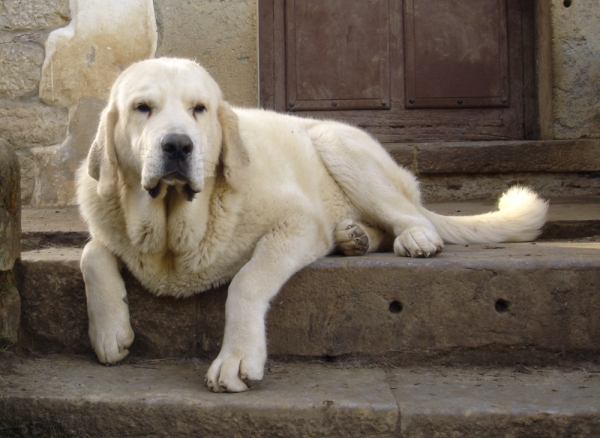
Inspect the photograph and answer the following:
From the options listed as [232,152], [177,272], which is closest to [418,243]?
[232,152]

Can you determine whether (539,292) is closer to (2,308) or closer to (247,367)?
(247,367)

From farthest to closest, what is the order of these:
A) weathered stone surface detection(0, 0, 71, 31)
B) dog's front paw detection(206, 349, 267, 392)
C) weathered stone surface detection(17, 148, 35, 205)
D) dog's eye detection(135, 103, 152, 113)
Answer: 1. weathered stone surface detection(17, 148, 35, 205)
2. weathered stone surface detection(0, 0, 71, 31)
3. dog's eye detection(135, 103, 152, 113)
4. dog's front paw detection(206, 349, 267, 392)

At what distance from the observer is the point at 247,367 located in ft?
7.68

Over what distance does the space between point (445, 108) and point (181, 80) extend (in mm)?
2987

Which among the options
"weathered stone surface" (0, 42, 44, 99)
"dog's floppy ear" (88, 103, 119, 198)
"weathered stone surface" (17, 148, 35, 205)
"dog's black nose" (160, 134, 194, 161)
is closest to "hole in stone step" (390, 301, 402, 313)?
"dog's black nose" (160, 134, 194, 161)

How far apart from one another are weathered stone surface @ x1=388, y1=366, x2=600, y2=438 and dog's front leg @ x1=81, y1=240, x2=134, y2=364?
1.06m

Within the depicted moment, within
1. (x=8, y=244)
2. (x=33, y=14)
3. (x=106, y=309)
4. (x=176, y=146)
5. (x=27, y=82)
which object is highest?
(x=33, y=14)

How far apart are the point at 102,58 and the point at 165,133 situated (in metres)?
2.38

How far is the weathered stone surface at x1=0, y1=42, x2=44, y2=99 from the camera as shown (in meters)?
4.58

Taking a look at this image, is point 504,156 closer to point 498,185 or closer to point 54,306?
point 498,185

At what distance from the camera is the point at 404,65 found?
17.1ft

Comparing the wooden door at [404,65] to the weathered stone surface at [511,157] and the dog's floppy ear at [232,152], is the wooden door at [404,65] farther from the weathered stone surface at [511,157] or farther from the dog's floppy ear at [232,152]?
the dog's floppy ear at [232,152]

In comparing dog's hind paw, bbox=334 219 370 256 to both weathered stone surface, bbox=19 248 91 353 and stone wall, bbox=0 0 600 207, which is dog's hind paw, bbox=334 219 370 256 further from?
stone wall, bbox=0 0 600 207

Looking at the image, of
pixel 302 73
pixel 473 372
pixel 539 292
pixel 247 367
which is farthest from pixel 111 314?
pixel 302 73
